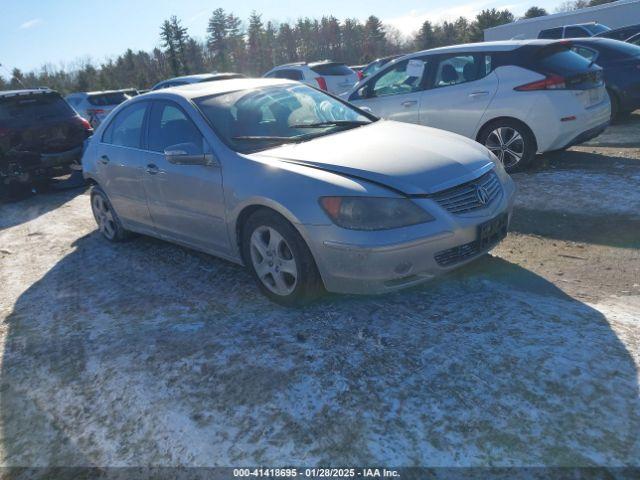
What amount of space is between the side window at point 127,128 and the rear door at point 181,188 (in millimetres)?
A: 218

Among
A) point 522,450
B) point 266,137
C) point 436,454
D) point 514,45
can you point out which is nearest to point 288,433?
point 436,454

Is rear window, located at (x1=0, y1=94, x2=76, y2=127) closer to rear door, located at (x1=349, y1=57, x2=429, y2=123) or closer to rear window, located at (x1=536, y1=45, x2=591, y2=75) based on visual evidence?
rear door, located at (x1=349, y1=57, x2=429, y2=123)

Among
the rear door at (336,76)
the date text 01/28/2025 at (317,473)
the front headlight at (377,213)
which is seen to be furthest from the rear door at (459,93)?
the rear door at (336,76)

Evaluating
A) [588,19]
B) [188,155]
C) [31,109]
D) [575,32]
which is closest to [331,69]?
[31,109]

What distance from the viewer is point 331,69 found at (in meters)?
14.5

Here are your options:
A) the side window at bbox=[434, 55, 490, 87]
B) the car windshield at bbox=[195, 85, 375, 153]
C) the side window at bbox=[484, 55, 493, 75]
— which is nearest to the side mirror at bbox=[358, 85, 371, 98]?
the side window at bbox=[434, 55, 490, 87]

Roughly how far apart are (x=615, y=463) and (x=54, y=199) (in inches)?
344

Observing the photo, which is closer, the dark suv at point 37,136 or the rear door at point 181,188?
the rear door at point 181,188

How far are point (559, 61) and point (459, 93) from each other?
1247 millimetres

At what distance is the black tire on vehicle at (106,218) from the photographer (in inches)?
230

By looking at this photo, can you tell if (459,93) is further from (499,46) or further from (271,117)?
(271,117)

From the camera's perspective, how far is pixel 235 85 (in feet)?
15.8

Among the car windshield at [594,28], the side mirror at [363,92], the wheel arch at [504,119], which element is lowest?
the wheel arch at [504,119]

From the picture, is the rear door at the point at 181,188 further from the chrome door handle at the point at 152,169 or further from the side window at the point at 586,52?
the side window at the point at 586,52
